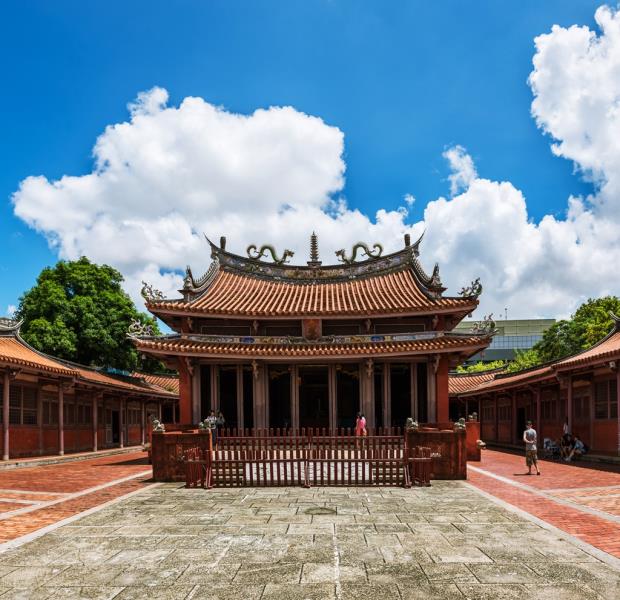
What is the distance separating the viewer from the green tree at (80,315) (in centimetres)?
3403

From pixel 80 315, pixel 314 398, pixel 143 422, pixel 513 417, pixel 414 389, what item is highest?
pixel 80 315

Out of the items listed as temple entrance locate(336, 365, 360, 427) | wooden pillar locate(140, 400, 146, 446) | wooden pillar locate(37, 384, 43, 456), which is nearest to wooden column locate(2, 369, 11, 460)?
wooden pillar locate(37, 384, 43, 456)

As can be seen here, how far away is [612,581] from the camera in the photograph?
21.3 feet

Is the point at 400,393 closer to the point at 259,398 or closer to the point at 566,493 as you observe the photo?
the point at 259,398

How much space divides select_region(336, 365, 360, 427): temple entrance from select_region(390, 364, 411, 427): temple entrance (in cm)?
161

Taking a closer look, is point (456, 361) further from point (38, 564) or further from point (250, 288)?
point (38, 564)

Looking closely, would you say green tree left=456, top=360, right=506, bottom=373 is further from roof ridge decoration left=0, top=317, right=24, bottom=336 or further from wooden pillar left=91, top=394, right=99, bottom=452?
roof ridge decoration left=0, top=317, right=24, bottom=336

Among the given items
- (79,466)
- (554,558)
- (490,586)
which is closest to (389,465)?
(554,558)

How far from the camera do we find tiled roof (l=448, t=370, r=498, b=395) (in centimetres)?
4219

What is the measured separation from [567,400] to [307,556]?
1970 centimetres

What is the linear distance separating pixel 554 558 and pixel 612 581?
1.00 meters

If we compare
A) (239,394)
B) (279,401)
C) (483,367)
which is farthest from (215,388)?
(483,367)

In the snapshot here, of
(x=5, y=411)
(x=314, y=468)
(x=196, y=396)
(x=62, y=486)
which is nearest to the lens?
(x=314, y=468)

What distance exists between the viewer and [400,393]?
26516 millimetres
